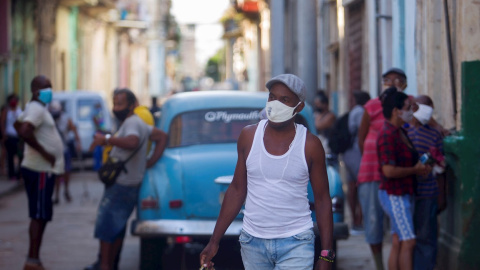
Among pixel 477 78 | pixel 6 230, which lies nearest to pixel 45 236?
pixel 6 230

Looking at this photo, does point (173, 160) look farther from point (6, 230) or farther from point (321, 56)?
point (321, 56)

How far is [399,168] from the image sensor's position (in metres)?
6.94

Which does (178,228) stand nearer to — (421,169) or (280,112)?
(421,169)

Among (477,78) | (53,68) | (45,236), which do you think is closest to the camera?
(477,78)

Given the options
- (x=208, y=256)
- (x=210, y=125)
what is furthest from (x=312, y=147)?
(x=210, y=125)

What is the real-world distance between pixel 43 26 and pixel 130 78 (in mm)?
32704

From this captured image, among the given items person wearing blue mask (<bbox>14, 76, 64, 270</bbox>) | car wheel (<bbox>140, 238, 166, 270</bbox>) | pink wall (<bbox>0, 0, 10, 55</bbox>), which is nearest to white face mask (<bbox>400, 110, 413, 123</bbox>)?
car wheel (<bbox>140, 238, 166, 270</bbox>)

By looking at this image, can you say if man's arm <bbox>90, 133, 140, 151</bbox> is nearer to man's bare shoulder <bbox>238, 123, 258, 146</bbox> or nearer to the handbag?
the handbag

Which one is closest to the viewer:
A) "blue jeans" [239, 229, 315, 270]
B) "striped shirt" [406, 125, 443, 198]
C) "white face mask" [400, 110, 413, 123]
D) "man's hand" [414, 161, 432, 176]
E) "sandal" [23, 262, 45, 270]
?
"blue jeans" [239, 229, 315, 270]

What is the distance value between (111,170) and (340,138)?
12.1 feet

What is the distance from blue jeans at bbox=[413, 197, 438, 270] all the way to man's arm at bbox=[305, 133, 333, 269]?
270cm

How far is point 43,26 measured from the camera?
101 feet

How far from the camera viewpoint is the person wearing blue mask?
8.54 meters

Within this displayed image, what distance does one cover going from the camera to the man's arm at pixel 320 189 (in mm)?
4734
